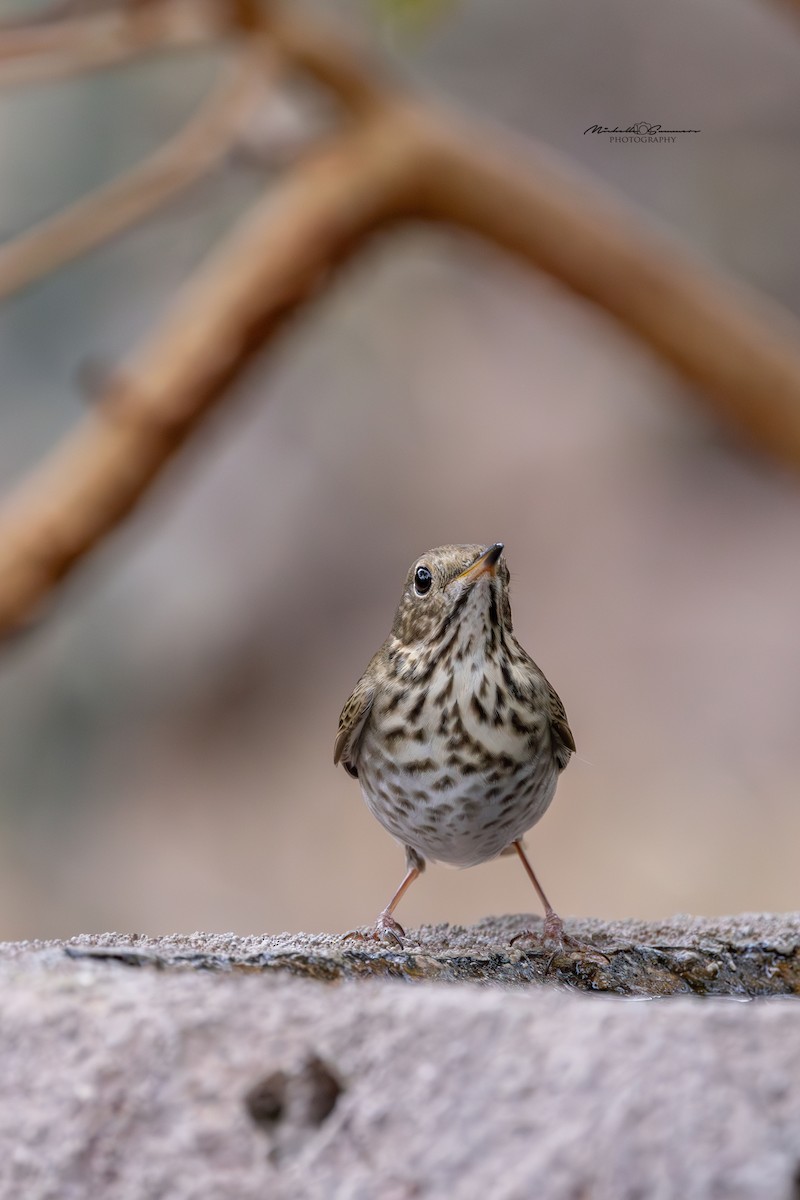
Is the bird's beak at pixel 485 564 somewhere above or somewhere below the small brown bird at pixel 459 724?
above

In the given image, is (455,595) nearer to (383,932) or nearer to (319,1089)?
(383,932)

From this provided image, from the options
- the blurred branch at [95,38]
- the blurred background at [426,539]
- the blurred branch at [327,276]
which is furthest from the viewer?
the blurred background at [426,539]

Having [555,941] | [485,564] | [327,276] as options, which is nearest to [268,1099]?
[485,564]

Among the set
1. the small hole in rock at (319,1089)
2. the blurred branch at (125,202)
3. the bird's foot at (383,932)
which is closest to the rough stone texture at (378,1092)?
the small hole in rock at (319,1089)

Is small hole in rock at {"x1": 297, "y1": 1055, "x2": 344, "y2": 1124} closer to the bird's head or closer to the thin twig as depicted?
the bird's head

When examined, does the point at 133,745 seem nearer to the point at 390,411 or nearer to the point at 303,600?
the point at 303,600

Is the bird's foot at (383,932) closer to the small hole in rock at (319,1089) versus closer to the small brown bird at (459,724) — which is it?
the small brown bird at (459,724)

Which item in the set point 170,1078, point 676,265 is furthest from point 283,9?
point 170,1078

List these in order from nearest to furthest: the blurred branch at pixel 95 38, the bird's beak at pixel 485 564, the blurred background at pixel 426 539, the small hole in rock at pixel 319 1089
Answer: the small hole in rock at pixel 319 1089 → the bird's beak at pixel 485 564 → the blurred branch at pixel 95 38 → the blurred background at pixel 426 539

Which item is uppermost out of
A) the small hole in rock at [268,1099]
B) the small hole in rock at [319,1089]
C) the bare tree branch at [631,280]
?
the bare tree branch at [631,280]
